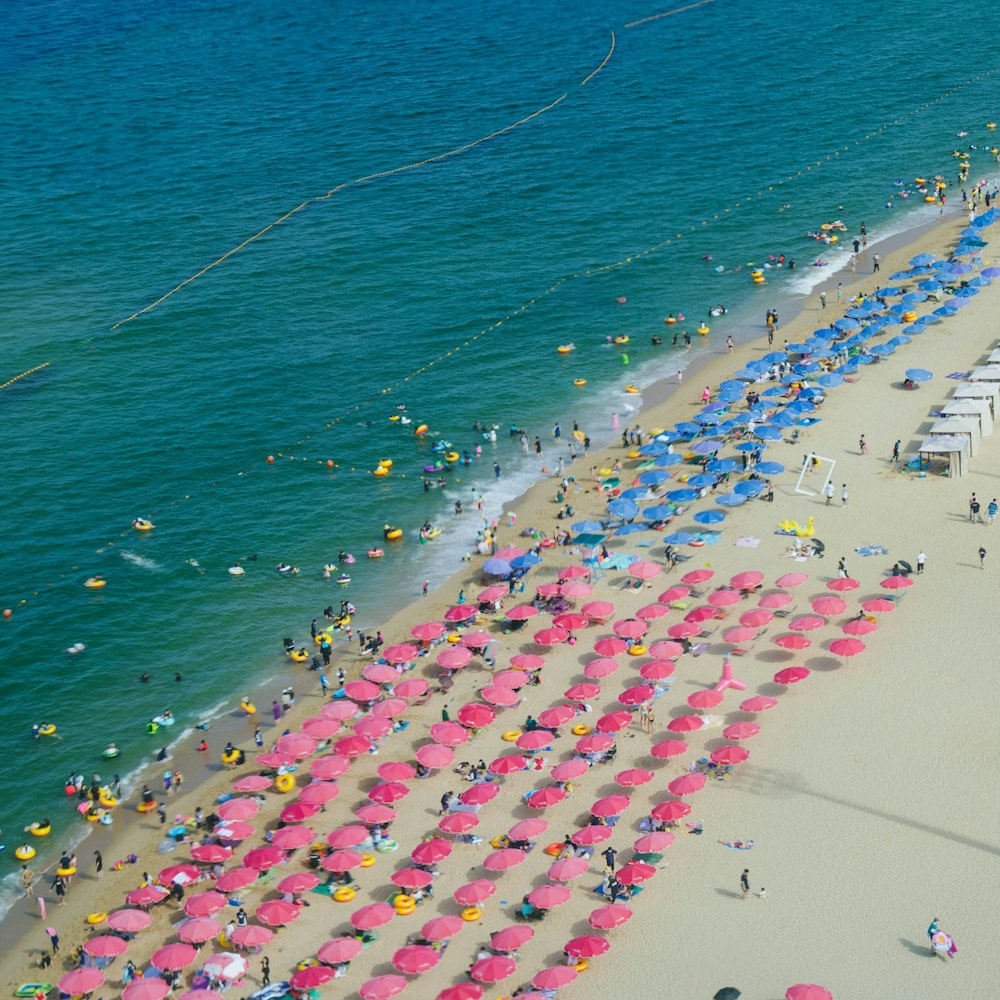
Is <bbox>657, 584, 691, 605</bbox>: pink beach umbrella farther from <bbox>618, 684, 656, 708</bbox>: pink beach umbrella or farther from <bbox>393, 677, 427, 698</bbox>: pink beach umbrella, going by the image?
<bbox>393, 677, 427, 698</bbox>: pink beach umbrella

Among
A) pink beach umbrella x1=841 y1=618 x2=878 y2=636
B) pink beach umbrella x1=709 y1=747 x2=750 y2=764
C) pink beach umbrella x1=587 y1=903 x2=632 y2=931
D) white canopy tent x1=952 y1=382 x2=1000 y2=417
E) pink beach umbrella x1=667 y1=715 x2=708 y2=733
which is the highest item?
white canopy tent x1=952 y1=382 x2=1000 y2=417

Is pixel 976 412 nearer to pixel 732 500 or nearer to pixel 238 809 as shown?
pixel 732 500

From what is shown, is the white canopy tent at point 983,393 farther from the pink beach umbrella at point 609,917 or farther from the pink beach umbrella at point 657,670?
the pink beach umbrella at point 609,917

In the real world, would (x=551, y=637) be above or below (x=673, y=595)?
below

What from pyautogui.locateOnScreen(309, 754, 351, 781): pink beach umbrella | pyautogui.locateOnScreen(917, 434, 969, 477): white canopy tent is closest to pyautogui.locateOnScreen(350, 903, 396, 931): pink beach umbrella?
pyautogui.locateOnScreen(309, 754, 351, 781): pink beach umbrella

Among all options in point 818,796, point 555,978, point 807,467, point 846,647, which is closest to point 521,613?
point 846,647
